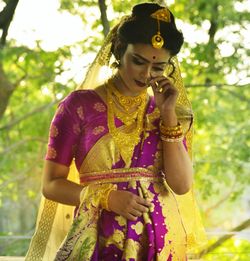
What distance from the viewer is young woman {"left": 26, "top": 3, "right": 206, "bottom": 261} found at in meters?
1.36

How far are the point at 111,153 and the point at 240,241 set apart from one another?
8.07ft

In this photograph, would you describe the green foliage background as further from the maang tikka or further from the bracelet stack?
the maang tikka

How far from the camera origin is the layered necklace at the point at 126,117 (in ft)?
4.59

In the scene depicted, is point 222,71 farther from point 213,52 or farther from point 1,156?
point 1,156

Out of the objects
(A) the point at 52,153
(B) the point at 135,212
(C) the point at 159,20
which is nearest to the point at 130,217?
(B) the point at 135,212

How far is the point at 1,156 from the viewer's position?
402 centimetres

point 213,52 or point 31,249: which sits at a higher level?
point 213,52

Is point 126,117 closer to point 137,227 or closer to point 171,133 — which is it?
point 171,133

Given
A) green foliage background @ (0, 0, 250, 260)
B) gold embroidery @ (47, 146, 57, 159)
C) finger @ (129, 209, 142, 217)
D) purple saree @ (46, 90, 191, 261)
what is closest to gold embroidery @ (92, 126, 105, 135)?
purple saree @ (46, 90, 191, 261)

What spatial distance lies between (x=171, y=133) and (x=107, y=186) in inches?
7.9

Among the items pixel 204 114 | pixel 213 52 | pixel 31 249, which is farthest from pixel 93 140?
pixel 204 114

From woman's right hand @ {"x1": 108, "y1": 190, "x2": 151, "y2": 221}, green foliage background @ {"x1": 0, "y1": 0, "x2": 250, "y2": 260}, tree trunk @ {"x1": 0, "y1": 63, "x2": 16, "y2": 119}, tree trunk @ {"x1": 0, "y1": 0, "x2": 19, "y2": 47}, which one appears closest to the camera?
woman's right hand @ {"x1": 108, "y1": 190, "x2": 151, "y2": 221}

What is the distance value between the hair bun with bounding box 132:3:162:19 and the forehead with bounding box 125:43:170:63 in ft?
0.30

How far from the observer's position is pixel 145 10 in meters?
1.44
